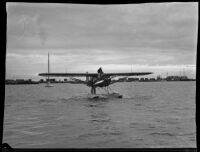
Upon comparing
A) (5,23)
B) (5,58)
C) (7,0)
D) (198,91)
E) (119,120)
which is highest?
(7,0)

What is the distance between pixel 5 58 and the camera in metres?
1.09

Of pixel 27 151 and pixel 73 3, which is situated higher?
pixel 73 3

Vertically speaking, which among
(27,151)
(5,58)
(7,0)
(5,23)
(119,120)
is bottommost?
(119,120)

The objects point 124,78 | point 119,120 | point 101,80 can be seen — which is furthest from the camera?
point 124,78

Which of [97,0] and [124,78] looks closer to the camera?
[97,0]

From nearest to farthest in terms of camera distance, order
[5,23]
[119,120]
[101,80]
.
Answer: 1. [5,23]
2. [119,120]
3. [101,80]

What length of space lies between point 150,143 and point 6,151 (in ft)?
18.6

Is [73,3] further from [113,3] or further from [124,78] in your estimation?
[124,78]

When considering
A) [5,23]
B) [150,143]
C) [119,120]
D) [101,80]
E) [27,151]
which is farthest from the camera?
[101,80]

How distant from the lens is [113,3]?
1.13 meters

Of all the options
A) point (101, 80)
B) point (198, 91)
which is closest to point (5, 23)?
point (198, 91)

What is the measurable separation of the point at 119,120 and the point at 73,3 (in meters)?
11.5

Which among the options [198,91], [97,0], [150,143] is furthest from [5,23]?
[150,143]

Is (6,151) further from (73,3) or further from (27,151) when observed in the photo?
(73,3)
